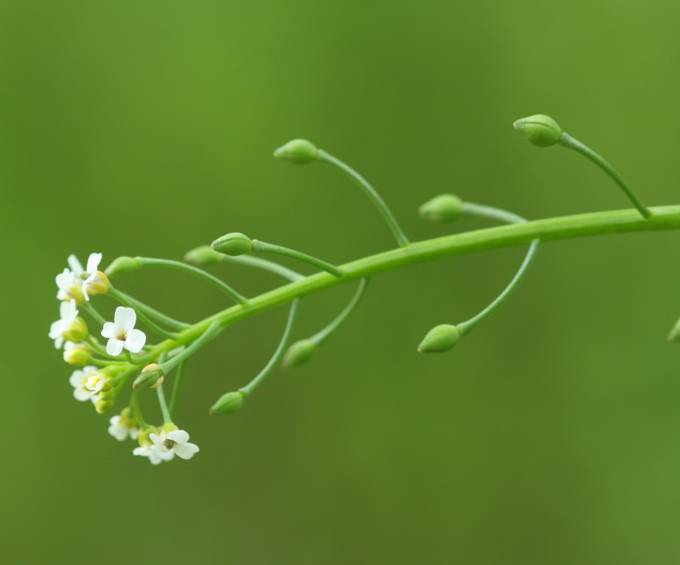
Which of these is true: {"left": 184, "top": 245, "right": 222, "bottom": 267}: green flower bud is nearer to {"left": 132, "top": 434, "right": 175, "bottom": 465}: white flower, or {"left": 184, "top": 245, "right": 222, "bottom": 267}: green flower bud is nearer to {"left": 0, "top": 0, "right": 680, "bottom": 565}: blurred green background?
{"left": 132, "top": 434, "right": 175, "bottom": 465}: white flower

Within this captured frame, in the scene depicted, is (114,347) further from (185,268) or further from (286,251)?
(286,251)

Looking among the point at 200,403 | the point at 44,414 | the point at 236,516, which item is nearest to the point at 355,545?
the point at 236,516

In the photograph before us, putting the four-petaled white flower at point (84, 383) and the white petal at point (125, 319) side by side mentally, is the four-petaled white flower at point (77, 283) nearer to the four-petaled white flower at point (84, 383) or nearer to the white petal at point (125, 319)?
the white petal at point (125, 319)

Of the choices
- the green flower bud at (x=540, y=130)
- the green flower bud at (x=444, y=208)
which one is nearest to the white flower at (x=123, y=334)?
the green flower bud at (x=444, y=208)

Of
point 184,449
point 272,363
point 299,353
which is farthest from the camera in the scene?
point 299,353

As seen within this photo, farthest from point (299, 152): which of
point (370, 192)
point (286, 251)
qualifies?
point (286, 251)

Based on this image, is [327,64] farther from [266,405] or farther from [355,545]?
[355,545]

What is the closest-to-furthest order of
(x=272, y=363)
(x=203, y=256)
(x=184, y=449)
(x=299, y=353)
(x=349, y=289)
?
1. (x=184, y=449)
2. (x=272, y=363)
3. (x=299, y=353)
4. (x=203, y=256)
5. (x=349, y=289)
